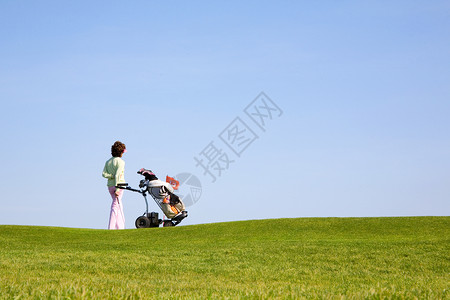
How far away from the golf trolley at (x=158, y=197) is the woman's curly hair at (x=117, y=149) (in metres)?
1.23

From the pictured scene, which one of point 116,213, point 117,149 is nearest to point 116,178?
point 117,149

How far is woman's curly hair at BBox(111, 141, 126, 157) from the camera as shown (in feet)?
74.1

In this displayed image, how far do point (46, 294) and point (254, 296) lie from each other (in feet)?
8.46

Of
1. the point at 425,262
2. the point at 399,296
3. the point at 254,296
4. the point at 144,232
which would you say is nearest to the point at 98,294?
the point at 254,296

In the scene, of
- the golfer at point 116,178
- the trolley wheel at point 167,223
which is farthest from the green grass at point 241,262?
the trolley wheel at point 167,223

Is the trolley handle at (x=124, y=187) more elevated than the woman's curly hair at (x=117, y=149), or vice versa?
the woman's curly hair at (x=117, y=149)

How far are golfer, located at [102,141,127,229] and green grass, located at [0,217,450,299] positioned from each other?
0.96 m

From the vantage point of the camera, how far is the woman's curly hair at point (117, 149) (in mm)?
22594

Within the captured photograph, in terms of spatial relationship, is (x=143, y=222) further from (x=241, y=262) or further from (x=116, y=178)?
(x=241, y=262)

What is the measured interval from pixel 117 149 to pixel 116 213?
2892mm

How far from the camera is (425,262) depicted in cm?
1371

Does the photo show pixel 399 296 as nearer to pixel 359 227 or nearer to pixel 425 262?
pixel 425 262

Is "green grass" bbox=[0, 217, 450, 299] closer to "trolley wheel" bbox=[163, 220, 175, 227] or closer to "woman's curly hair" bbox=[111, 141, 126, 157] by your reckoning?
"trolley wheel" bbox=[163, 220, 175, 227]

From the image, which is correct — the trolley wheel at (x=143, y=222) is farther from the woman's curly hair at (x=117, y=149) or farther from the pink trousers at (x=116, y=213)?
the woman's curly hair at (x=117, y=149)
